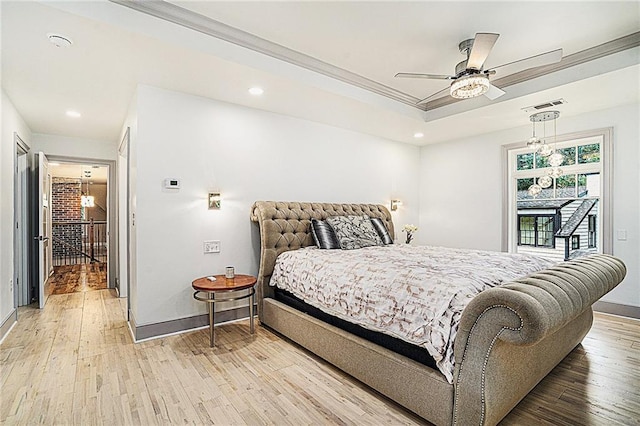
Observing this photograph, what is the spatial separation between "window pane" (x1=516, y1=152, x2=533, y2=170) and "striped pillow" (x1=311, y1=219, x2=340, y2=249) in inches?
126

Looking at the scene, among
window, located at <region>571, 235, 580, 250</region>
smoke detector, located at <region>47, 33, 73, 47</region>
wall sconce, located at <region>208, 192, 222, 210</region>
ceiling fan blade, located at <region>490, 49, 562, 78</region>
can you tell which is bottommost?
window, located at <region>571, 235, 580, 250</region>

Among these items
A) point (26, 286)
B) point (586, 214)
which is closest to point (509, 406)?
point (586, 214)

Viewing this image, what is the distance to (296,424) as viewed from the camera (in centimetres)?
196

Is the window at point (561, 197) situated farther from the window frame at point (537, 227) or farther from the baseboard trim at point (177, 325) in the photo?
the baseboard trim at point (177, 325)

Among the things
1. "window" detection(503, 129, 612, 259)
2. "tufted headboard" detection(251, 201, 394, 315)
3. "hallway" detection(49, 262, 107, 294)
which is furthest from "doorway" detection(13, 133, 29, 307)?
"window" detection(503, 129, 612, 259)

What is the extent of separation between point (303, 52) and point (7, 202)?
3.66 meters

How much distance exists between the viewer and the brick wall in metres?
9.15

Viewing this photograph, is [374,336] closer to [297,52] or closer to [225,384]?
[225,384]

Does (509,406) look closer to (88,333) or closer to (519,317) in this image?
(519,317)

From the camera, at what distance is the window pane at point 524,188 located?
4879 millimetres

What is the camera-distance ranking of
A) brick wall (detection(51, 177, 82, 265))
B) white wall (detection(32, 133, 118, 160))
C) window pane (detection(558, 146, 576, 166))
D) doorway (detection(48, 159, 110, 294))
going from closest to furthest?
window pane (detection(558, 146, 576, 166)), white wall (detection(32, 133, 118, 160)), doorway (detection(48, 159, 110, 294)), brick wall (detection(51, 177, 82, 265))

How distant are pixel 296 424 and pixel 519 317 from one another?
4.58ft

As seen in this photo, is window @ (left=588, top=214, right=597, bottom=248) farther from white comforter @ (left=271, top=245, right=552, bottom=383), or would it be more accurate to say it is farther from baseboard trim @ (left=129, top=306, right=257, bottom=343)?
baseboard trim @ (left=129, top=306, right=257, bottom=343)

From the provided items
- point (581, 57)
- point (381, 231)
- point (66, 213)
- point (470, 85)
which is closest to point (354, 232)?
point (381, 231)
